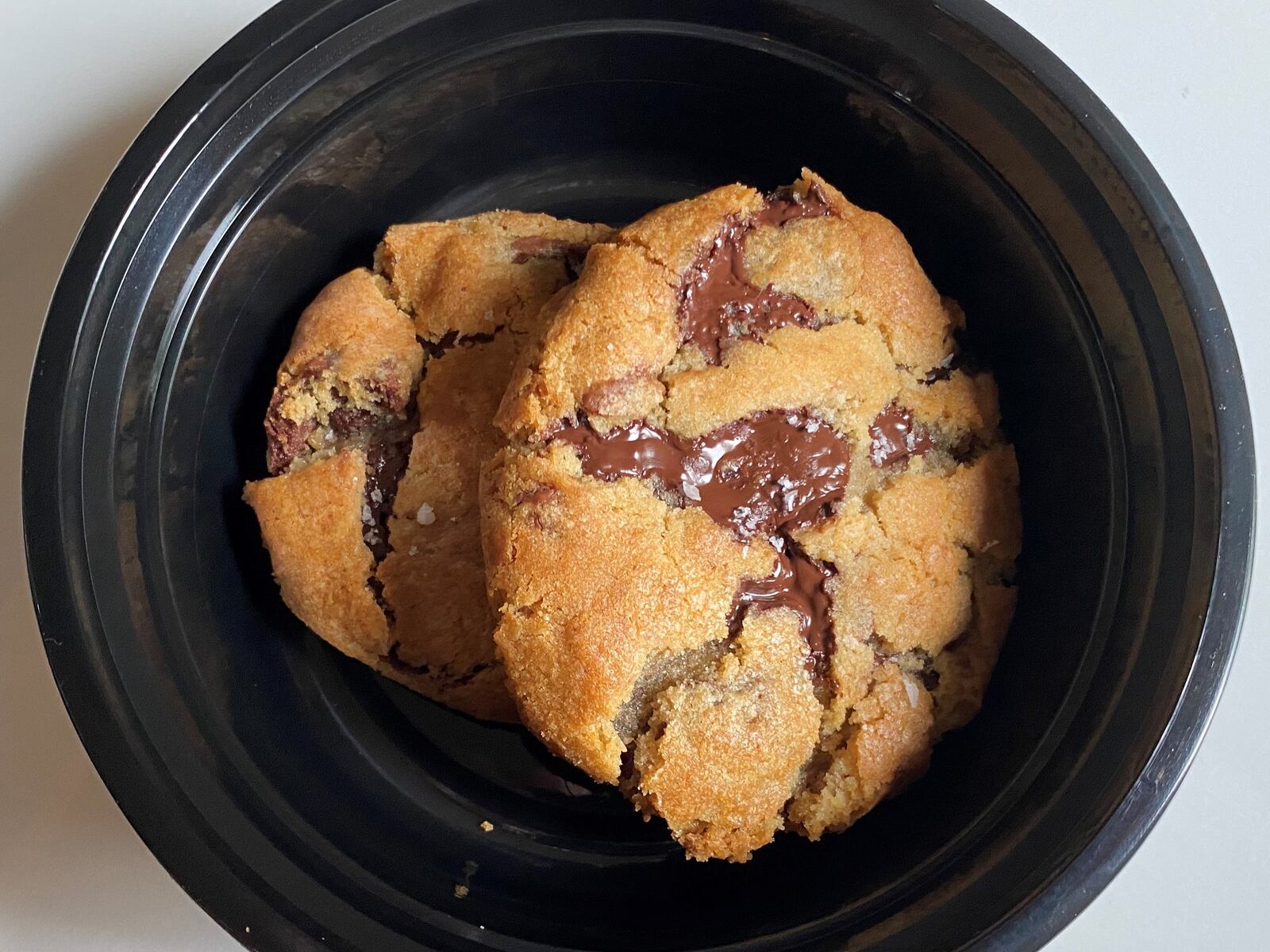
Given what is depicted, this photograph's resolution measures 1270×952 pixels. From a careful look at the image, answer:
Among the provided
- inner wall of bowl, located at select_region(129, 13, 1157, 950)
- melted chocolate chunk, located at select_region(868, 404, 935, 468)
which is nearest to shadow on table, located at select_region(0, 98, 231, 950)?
inner wall of bowl, located at select_region(129, 13, 1157, 950)

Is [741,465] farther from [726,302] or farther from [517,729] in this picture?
[517,729]

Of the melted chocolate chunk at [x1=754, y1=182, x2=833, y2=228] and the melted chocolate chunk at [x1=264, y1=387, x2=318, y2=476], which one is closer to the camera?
the melted chocolate chunk at [x1=754, y1=182, x2=833, y2=228]

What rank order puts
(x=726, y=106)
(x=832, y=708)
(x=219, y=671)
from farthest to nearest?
(x=726, y=106) < (x=219, y=671) < (x=832, y=708)

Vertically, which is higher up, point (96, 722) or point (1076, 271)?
point (1076, 271)

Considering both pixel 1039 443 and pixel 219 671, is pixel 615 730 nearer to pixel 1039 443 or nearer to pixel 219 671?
pixel 219 671

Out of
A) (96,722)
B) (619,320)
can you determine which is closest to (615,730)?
Result: (619,320)

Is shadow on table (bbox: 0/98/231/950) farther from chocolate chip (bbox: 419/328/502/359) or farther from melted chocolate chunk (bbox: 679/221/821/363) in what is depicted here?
melted chocolate chunk (bbox: 679/221/821/363)
